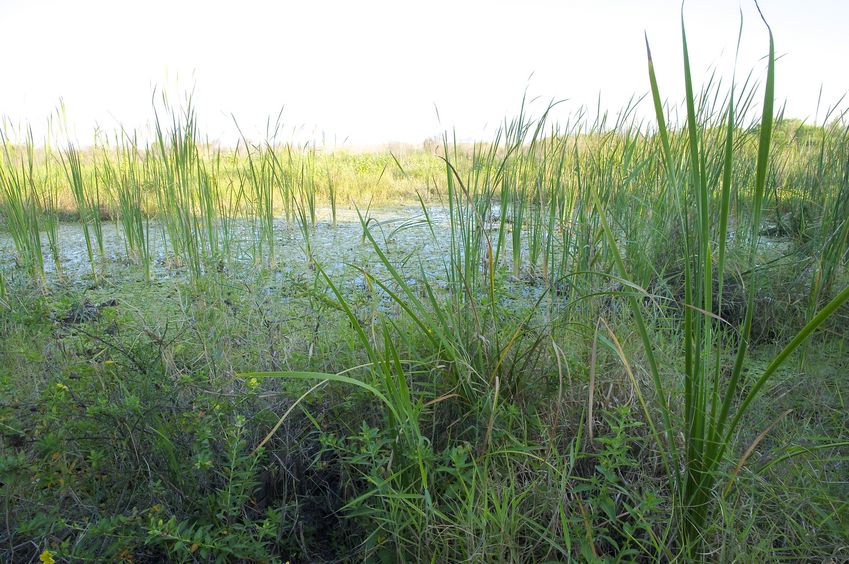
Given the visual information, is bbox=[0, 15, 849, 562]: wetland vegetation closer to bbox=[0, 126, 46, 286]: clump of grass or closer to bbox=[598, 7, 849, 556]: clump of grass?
bbox=[598, 7, 849, 556]: clump of grass

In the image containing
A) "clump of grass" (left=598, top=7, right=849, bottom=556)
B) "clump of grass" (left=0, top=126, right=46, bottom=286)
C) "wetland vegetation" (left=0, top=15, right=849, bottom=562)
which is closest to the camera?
"clump of grass" (left=598, top=7, right=849, bottom=556)

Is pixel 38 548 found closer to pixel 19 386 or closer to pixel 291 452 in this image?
pixel 291 452

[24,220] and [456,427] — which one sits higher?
[24,220]

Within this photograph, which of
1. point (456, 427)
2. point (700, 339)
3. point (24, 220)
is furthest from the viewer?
point (24, 220)

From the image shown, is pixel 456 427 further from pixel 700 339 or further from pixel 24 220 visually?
pixel 24 220

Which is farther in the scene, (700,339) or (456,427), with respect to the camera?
(456,427)

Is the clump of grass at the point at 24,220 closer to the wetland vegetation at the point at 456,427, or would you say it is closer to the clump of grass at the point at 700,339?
the wetland vegetation at the point at 456,427

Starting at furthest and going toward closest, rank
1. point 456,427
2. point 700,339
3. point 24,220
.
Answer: point 24,220
point 456,427
point 700,339

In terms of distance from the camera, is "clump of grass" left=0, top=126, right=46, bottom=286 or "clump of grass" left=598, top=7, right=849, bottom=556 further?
"clump of grass" left=0, top=126, right=46, bottom=286

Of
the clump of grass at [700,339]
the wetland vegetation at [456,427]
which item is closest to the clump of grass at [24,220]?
the wetland vegetation at [456,427]

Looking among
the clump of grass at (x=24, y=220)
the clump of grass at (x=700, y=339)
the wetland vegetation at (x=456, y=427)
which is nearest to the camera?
the clump of grass at (x=700, y=339)

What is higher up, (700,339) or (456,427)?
(700,339)

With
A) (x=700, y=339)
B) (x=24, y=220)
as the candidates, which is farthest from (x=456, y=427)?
(x=24, y=220)

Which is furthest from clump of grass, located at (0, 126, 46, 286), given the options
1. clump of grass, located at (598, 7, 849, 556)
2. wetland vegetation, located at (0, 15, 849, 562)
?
clump of grass, located at (598, 7, 849, 556)
